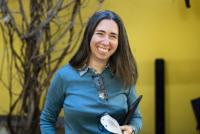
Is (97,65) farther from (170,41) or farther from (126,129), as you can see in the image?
Result: (170,41)

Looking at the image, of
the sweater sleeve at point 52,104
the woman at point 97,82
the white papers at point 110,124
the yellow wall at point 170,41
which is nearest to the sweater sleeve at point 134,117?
the woman at point 97,82

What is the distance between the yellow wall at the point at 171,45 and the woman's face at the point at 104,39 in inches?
73.7

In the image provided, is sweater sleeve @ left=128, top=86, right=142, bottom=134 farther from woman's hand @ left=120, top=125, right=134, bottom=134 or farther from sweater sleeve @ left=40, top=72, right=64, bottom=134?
sweater sleeve @ left=40, top=72, right=64, bottom=134

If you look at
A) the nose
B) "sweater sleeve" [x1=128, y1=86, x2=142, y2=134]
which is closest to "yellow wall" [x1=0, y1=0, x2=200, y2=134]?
"sweater sleeve" [x1=128, y1=86, x2=142, y2=134]

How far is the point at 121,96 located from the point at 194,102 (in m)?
1.56

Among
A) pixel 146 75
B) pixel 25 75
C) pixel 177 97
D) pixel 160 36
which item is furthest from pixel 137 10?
pixel 25 75

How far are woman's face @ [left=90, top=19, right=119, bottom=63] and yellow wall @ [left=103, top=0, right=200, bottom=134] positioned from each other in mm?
1872

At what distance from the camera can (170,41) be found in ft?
10.6

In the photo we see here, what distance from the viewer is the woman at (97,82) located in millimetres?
1372

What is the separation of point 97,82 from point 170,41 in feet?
6.37

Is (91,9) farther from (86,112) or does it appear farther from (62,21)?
(86,112)

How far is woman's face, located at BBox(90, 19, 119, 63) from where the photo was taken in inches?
54.1

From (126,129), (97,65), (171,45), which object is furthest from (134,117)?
(171,45)

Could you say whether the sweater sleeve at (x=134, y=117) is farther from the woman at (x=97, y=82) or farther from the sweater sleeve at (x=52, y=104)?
the sweater sleeve at (x=52, y=104)
